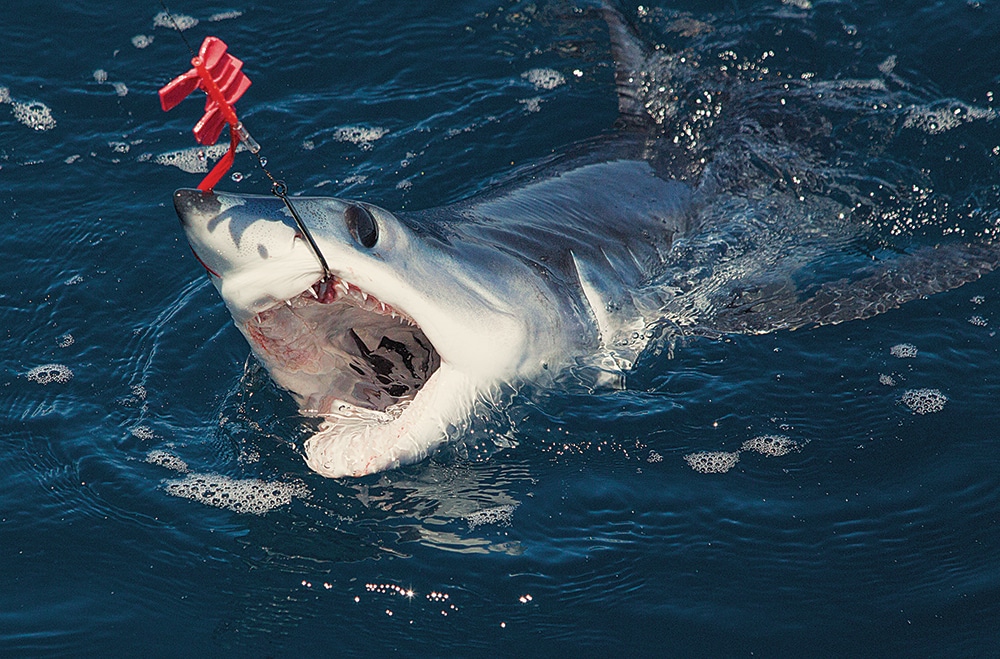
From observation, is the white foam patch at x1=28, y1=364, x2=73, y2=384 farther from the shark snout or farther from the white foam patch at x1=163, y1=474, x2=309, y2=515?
the shark snout

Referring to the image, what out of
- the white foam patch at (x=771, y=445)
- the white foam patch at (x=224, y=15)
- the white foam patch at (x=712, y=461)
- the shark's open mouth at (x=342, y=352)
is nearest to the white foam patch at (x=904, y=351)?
the white foam patch at (x=771, y=445)

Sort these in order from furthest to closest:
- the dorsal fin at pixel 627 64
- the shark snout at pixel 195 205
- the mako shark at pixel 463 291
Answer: the dorsal fin at pixel 627 64 → the mako shark at pixel 463 291 → the shark snout at pixel 195 205

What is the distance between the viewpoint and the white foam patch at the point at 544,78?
19.5 feet

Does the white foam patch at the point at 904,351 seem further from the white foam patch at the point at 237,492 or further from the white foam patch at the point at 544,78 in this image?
the white foam patch at the point at 544,78

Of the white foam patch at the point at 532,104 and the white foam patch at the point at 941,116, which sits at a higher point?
the white foam patch at the point at 532,104

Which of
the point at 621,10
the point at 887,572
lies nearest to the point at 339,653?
the point at 887,572

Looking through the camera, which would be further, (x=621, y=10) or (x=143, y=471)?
(x=621, y=10)

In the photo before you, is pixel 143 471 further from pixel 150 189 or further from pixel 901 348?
pixel 901 348

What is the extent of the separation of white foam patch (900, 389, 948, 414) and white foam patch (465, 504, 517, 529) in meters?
1.47

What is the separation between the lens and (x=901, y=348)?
421 centimetres

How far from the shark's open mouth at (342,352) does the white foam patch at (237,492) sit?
11.4 inches

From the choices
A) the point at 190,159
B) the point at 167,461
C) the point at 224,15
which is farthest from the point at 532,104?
the point at 167,461

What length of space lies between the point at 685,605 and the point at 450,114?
10.6 ft

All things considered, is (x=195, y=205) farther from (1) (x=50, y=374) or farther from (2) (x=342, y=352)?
(1) (x=50, y=374)
